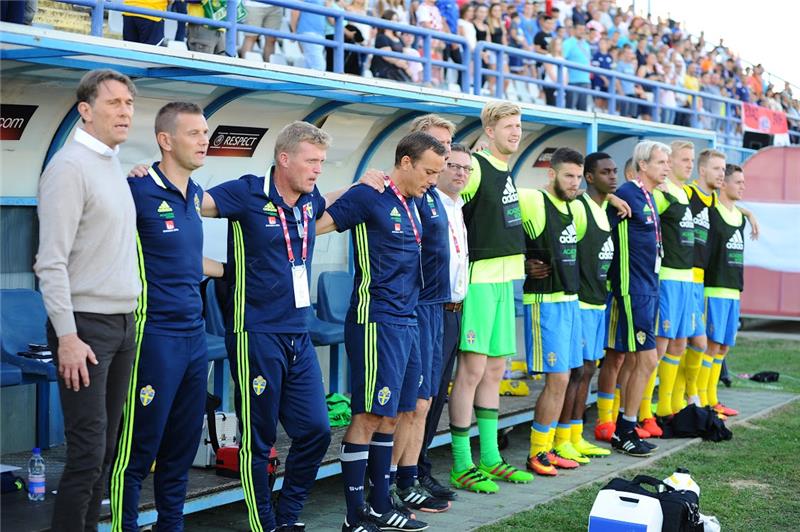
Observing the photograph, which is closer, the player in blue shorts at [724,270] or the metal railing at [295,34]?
the metal railing at [295,34]

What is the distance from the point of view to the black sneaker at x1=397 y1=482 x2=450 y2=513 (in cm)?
631

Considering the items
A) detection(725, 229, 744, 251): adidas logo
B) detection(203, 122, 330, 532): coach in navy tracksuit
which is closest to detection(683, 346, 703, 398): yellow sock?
detection(725, 229, 744, 251): adidas logo

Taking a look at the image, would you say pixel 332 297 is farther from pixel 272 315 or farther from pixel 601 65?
pixel 601 65

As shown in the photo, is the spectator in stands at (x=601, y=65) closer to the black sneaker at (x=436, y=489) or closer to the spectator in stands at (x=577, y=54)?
the spectator in stands at (x=577, y=54)

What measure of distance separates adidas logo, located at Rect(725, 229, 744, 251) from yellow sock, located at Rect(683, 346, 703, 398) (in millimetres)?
940

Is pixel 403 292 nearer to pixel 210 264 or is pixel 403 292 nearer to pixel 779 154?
pixel 210 264

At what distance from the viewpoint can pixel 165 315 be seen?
4598mm

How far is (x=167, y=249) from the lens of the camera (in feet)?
15.1

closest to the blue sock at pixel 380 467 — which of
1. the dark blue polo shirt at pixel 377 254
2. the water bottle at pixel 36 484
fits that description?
the dark blue polo shirt at pixel 377 254

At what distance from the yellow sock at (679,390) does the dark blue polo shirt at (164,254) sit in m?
5.60

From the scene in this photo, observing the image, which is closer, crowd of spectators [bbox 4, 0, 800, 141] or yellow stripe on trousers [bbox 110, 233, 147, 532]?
yellow stripe on trousers [bbox 110, 233, 147, 532]

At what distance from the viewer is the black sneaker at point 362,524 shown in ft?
18.2

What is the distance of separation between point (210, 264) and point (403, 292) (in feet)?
3.25

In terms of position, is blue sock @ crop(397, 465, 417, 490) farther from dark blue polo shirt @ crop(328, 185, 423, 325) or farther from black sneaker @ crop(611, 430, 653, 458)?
black sneaker @ crop(611, 430, 653, 458)
